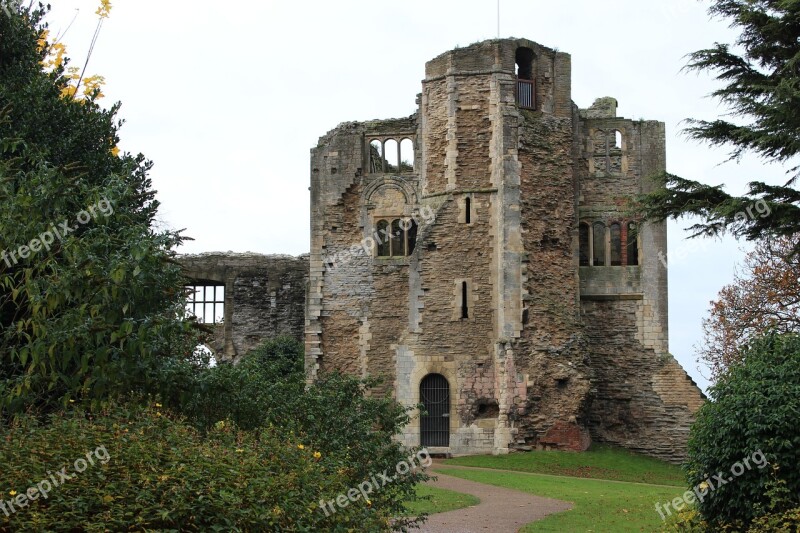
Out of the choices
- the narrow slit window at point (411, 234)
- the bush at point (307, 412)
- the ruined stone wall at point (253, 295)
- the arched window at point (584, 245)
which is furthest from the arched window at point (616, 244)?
the bush at point (307, 412)

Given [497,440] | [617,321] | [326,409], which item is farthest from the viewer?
[617,321]

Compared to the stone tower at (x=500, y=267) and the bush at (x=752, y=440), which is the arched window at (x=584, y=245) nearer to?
the stone tower at (x=500, y=267)

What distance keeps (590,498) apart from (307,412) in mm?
8847

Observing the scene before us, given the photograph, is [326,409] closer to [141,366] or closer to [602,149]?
[141,366]

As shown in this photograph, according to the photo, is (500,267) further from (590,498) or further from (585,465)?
(590,498)

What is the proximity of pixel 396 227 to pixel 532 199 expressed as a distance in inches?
213

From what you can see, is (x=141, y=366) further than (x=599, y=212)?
No

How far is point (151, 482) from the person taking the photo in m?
11.6

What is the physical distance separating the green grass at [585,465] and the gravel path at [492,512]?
195 inches

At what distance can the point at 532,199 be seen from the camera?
116 ft

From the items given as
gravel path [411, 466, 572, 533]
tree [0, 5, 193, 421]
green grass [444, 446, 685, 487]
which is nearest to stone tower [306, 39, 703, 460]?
green grass [444, 446, 685, 487]

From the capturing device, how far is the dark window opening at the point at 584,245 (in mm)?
38031

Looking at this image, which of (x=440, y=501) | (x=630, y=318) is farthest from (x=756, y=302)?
(x=440, y=501)

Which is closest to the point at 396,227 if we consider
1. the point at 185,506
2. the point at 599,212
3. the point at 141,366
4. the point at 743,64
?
the point at 599,212
